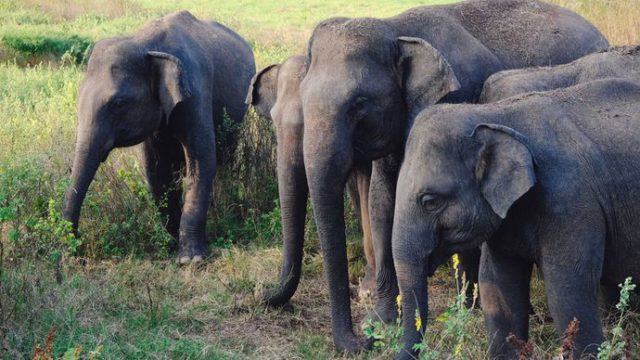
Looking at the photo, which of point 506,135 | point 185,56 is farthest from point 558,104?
point 185,56

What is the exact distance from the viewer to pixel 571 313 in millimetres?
5051

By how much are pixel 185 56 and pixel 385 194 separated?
2674 millimetres

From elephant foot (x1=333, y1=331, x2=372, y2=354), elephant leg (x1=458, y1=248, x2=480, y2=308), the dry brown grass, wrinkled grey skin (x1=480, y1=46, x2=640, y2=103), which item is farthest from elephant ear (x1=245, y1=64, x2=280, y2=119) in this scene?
the dry brown grass

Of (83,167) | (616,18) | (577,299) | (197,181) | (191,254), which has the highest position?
(577,299)

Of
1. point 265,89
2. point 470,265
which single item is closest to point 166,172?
point 265,89

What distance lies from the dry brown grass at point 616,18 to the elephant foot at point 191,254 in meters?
6.07

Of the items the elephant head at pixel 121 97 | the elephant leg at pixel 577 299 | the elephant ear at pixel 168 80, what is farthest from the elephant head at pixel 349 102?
the elephant head at pixel 121 97

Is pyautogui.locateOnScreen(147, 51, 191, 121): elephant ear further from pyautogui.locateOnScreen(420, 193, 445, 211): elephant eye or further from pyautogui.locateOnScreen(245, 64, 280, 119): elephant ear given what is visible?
pyautogui.locateOnScreen(420, 193, 445, 211): elephant eye

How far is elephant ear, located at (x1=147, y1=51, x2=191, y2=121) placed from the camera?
26.2 ft

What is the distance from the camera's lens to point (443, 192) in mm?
5047

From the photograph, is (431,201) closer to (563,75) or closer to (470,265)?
(563,75)

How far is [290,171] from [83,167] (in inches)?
70.9

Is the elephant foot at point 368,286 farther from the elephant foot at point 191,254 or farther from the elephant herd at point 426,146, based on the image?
the elephant foot at point 191,254

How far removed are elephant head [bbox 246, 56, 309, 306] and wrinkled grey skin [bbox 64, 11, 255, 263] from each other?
54.6 inches
